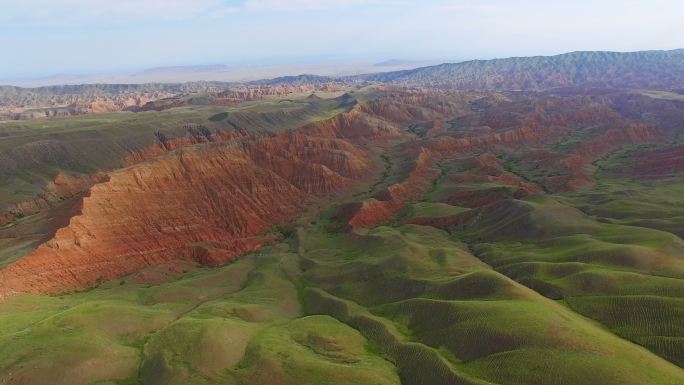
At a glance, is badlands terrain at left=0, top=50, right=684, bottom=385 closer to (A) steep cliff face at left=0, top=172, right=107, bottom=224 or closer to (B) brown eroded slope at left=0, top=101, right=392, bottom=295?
(B) brown eroded slope at left=0, top=101, right=392, bottom=295

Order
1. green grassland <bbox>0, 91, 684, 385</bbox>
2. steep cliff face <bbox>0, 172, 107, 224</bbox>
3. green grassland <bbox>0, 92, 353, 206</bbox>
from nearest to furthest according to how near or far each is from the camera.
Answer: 1. green grassland <bbox>0, 91, 684, 385</bbox>
2. steep cliff face <bbox>0, 172, 107, 224</bbox>
3. green grassland <bbox>0, 92, 353, 206</bbox>

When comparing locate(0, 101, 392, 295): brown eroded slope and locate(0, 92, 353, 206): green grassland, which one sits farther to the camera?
locate(0, 92, 353, 206): green grassland

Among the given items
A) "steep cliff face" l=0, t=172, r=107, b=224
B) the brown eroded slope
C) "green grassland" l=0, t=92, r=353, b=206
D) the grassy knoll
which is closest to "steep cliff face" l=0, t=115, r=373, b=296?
the brown eroded slope

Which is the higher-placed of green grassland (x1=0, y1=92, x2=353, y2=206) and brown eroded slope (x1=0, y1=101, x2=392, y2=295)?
green grassland (x1=0, y1=92, x2=353, y2=206)

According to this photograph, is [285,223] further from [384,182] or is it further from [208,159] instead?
[384,182]

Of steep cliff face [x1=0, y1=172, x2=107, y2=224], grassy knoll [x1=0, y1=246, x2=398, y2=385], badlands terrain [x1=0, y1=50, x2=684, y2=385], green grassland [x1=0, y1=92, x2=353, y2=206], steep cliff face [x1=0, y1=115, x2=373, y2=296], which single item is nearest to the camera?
grassy knoll [x1=0, y1=246, x2=398, y2=385]

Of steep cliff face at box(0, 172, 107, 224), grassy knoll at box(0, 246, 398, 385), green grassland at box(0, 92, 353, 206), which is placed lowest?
grassy knoll at box(0, 246, 398, 385)

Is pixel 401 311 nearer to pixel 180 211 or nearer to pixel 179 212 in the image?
pixel 179 212

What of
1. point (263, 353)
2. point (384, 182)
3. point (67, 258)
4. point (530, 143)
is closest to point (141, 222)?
point (67, 258)
